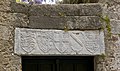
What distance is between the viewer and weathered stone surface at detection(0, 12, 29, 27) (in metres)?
3.53

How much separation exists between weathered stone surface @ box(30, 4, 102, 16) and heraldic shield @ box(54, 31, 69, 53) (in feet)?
0.92

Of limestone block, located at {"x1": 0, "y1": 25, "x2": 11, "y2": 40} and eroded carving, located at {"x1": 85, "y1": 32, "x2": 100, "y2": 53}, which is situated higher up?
limestone block, located at {"x1": 0, "y1": 25, "x2": 11, "y2": 40}

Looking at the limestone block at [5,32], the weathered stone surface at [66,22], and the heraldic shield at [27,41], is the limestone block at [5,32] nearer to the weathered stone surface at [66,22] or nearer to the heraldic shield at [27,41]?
the heraldic shield at [27,41]

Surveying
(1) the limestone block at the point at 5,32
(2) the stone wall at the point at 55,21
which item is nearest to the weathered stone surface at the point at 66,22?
(2) the stone wall at the point at 55,21

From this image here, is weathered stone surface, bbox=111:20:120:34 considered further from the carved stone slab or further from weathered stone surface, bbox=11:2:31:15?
weathered stone surface, bbox=11:2:31:15

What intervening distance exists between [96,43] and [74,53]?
13.6 inches

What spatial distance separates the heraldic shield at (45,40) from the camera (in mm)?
3629

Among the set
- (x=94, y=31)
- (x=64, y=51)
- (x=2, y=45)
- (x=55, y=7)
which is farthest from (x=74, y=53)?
(x=2, y=45)

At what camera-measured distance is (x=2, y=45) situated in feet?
11.4

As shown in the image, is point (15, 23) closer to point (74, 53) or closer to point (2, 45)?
point (2, 45)

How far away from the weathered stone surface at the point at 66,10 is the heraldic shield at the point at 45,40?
277 millimetres

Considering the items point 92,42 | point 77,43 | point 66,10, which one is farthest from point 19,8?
point 92,42

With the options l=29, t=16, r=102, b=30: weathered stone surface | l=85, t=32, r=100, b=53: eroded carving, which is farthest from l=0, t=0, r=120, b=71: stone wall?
l=85, t=32, r=100, b=53: eroded carving

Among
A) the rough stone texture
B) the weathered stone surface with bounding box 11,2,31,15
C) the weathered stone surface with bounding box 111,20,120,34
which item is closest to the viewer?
the rough stone texture
